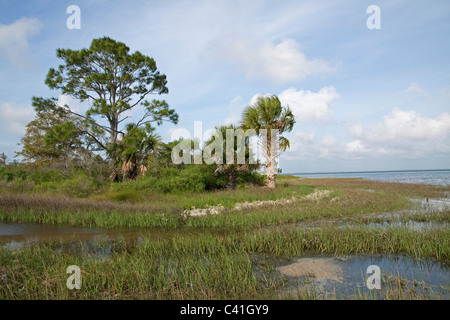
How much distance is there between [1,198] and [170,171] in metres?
9.92

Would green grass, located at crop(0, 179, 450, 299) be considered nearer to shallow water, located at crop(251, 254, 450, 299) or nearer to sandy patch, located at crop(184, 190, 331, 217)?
shallow water, located at crop(251, 254, 450, 299)

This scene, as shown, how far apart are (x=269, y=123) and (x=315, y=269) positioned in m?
16.3

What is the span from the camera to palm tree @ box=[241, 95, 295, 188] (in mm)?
21312

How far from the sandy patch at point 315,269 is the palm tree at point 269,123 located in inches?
582

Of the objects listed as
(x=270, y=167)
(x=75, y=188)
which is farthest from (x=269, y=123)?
(x=75, y=188)

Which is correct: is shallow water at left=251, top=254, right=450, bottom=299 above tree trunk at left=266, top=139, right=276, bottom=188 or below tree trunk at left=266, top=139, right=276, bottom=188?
below

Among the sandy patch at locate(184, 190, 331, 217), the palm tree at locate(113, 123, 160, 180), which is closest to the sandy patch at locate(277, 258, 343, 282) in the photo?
the sandy patch at locate(184, 190, 331, 217)

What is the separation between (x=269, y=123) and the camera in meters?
21.8

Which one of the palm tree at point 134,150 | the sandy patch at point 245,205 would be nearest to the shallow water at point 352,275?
the sandy patch at point 245,205

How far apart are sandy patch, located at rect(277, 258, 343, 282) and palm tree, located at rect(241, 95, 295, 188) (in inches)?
582

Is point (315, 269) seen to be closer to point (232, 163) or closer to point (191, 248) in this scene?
point (191, 248)

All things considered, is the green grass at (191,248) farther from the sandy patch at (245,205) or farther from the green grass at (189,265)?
the sandy patch at (245,205)
